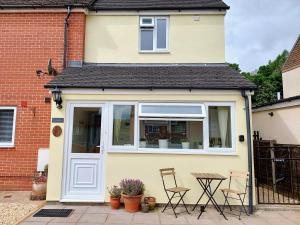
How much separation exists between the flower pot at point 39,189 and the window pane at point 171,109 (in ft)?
12.5

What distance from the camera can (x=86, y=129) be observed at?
24.6 ft

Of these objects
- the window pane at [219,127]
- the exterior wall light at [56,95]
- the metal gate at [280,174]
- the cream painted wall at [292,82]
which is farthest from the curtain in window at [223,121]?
the cream painted wall at [292,82]

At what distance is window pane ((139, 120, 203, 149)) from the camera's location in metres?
7.31

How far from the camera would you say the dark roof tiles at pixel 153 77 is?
719 centimetres

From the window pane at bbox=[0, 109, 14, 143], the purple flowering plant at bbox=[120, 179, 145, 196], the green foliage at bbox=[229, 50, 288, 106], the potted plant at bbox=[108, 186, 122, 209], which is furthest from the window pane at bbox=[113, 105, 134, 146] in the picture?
the green foliage at bbox=[229, 50, 288, 106]

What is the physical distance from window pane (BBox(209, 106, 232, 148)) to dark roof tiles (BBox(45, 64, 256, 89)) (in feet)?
2.42

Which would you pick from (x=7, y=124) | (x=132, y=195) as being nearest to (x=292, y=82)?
(x=132, y=195)

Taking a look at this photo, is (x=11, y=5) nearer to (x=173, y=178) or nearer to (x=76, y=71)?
(x=76, y=71)

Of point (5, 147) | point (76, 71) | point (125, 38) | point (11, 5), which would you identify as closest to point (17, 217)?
point (5, 147)

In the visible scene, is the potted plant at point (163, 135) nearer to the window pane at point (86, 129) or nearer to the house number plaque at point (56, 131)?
the window pane at point (86, 129)

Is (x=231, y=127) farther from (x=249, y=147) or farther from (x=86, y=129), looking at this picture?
(x=86, y=129)

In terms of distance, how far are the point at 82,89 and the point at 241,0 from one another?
7.85 m

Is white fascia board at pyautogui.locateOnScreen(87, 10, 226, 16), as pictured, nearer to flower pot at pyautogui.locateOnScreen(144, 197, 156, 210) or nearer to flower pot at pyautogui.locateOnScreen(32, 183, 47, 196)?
flower pot at pyautogui.locateOnScreen(32, 183, 47, 196)

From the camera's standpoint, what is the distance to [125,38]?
955 centimetres
